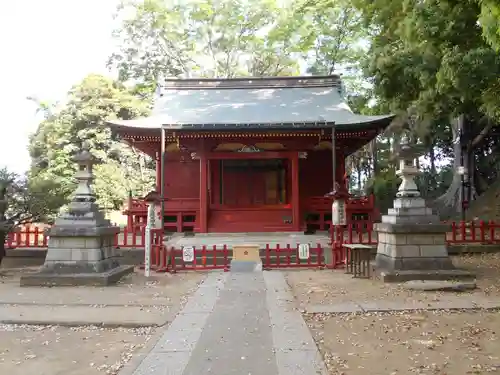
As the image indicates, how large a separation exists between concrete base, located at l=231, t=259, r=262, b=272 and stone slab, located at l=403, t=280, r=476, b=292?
3.61 metres

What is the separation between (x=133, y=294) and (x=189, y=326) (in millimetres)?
2784

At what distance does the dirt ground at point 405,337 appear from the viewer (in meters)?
4.34

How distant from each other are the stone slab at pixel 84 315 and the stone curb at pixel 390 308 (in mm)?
2274

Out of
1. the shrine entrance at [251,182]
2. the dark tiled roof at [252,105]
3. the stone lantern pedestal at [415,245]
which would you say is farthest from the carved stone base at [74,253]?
the shrine entrance at [251,182]

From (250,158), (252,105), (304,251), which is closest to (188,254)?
(304,251)

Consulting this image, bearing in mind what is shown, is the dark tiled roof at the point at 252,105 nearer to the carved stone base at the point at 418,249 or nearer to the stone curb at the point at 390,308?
the carved stone base at the point at 418,249

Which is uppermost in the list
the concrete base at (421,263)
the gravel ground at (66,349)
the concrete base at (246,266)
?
the concrete base at (421,263)

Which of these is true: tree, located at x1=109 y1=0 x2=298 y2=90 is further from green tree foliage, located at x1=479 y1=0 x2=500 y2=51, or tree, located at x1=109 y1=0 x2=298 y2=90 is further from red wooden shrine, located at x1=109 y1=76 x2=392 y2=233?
green tree foliage, located at x1=479 y1=0 x2=500 y2=51

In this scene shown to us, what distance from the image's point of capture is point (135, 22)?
28828 mm

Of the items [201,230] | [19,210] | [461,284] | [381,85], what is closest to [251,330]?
[461,284]

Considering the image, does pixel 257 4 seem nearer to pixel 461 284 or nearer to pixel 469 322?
pixel 461 284

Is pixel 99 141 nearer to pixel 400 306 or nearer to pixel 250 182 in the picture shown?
pixel 250 182

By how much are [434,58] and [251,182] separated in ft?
30.0

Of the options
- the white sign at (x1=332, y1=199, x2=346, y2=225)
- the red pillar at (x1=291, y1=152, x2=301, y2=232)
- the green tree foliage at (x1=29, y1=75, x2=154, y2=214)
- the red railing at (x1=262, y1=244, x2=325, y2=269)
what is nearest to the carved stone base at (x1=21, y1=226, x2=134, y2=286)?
the red railing at (x1=262, y1=244, x2=325, y2=269)
